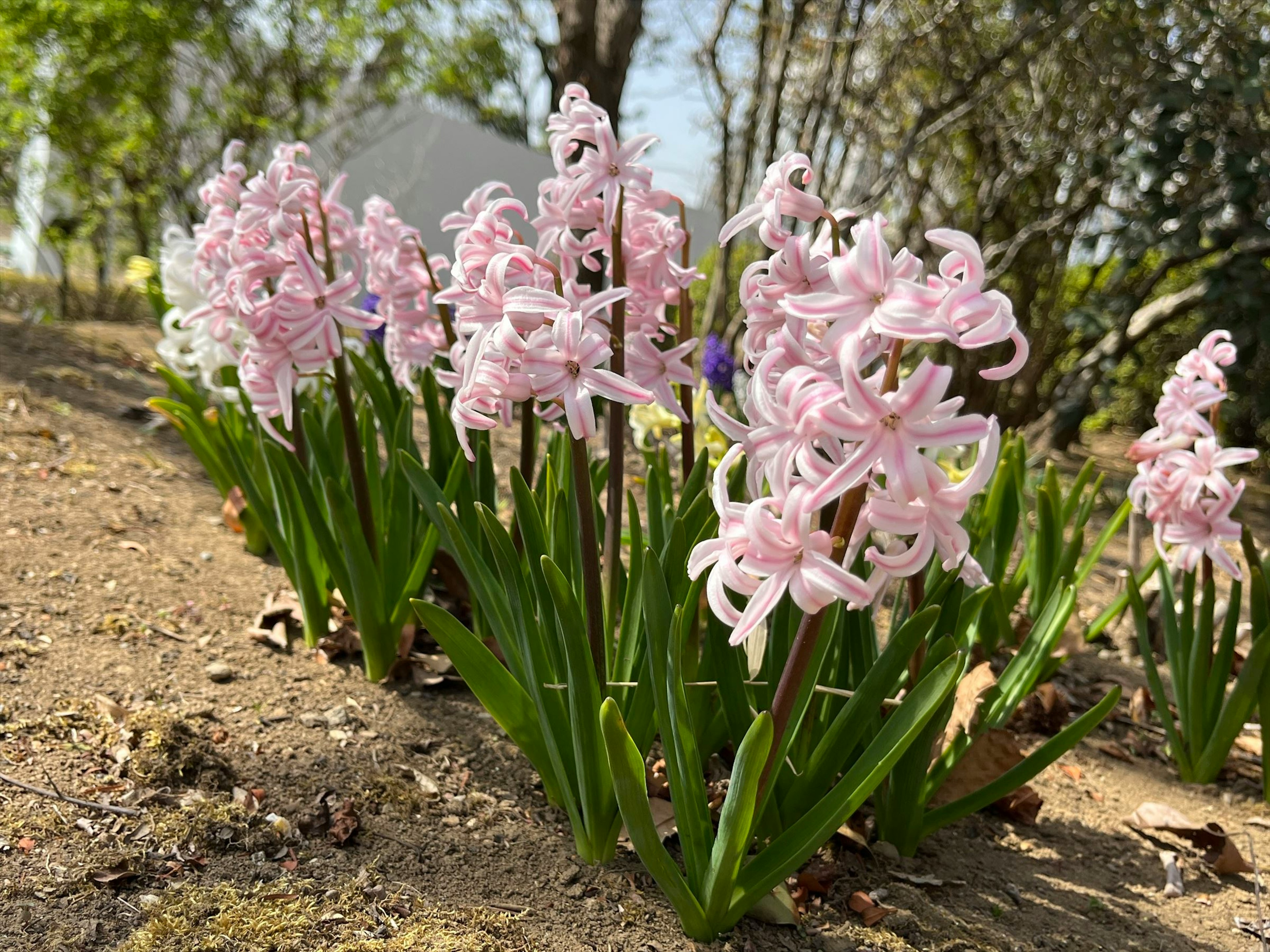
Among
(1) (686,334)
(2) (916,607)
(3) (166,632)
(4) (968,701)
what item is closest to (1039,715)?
(4) (968,701)

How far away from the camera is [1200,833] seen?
6.57 ft

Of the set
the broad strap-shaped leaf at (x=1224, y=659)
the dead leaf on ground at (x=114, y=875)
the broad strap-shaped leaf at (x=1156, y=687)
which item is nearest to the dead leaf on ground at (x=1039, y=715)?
the broad strap-shaped leaf at (x=1156, y=687)

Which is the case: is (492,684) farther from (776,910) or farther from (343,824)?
(776,910)

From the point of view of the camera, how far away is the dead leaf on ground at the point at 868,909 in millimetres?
1529

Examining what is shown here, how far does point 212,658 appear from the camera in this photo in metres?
2.20

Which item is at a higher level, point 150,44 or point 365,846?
point 150,44

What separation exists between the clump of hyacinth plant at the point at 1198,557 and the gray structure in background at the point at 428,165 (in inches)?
406

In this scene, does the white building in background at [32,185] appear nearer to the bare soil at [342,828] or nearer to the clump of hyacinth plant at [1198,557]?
the bare soil at [342,828]

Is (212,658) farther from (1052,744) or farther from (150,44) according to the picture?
(150,44)

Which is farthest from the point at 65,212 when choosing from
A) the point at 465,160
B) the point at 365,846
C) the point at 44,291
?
the point at 365,846

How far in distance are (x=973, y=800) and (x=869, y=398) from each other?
38.6 inches

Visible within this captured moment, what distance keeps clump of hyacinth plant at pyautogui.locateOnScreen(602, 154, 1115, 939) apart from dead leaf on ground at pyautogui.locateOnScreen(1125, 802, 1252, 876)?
0.74 metres

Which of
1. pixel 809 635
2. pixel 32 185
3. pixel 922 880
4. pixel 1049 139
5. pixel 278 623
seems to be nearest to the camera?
pixel 809 635

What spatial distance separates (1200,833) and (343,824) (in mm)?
1765
